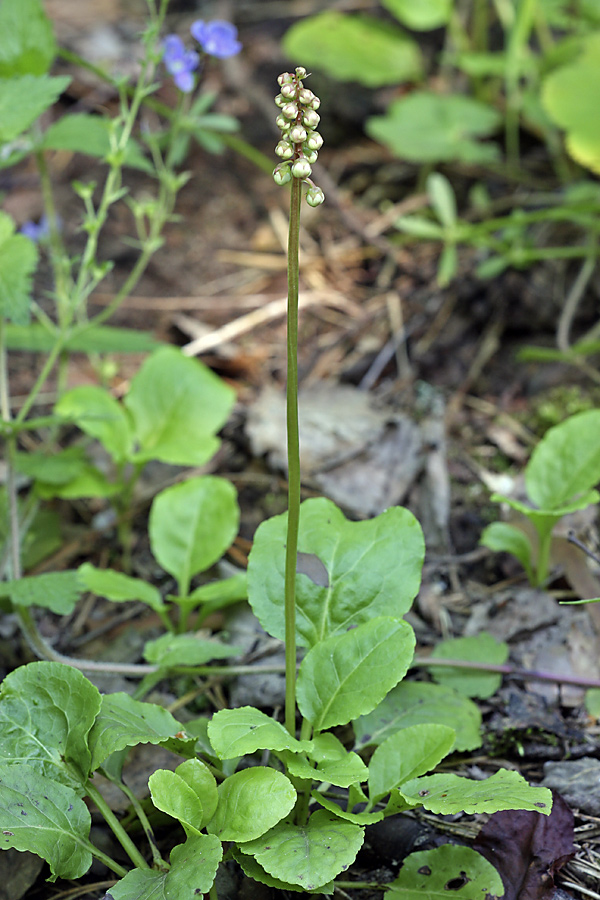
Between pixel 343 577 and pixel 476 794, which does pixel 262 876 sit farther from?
pixel 343 577

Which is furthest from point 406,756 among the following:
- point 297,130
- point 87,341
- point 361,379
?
point 361,379

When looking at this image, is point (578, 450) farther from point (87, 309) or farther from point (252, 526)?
point (87, 309)

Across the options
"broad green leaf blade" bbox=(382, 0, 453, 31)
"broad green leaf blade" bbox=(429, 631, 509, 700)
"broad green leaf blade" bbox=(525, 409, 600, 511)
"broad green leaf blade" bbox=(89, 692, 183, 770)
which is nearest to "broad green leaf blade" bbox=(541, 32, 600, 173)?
"broad green leaf blade" bbox=(382, 0, 453, 31)

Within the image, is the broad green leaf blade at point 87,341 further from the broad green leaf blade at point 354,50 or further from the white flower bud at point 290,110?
the broad green leaf blade at point 354,50

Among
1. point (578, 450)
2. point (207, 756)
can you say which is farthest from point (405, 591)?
point (578, 450)

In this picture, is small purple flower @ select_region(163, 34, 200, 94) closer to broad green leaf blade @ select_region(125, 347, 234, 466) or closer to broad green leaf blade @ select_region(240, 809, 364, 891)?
broad green leaf blade @ select_region(125, 347, 234, 466)

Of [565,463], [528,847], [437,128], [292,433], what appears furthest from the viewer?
[437,128]

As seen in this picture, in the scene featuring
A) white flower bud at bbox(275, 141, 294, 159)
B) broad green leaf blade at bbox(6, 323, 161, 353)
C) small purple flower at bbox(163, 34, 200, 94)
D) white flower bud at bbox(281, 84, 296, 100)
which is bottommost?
broad green leaf blade at bbox(6, 323, 161, 353)
